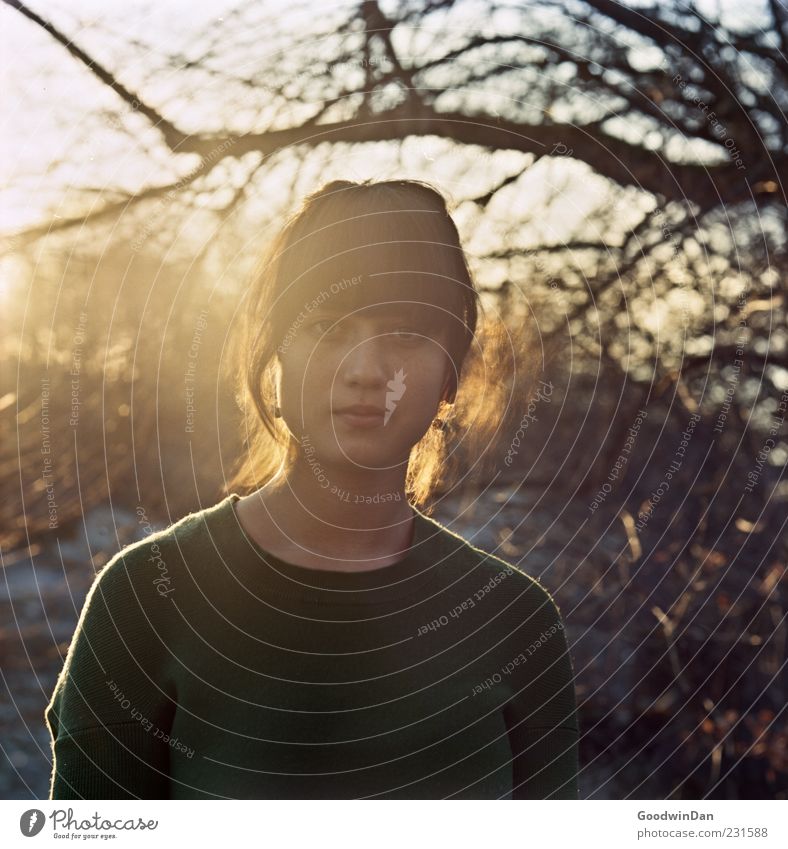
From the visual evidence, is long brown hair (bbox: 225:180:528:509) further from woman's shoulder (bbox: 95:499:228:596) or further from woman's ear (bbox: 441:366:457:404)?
woman's shoulder (bbox: 95:499:228:596)

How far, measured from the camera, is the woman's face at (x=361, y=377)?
81cm

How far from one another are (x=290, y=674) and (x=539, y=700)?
0.83 ft

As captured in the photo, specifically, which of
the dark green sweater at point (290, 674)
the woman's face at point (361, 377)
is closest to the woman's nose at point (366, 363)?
the woman's face at point (361, 377)

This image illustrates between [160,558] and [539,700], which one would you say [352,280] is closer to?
[160,558]

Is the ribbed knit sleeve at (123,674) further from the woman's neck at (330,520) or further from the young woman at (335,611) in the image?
the woman's neck at (330,520)

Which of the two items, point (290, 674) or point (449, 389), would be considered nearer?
point (290, 674)

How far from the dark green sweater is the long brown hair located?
12 centimetres

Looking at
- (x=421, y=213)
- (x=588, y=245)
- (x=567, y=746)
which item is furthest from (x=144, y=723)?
(x=588, y=245)

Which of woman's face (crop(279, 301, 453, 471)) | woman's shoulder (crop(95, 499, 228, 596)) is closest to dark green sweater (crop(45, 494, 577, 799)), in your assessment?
woman's shoulder (crop(95, 499, 228, 596))

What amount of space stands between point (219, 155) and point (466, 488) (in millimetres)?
531

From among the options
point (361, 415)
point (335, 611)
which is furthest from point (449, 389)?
point (335, 611)

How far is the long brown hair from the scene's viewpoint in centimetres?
80

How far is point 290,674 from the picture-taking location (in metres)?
0.79

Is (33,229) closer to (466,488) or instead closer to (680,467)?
(466,488)
